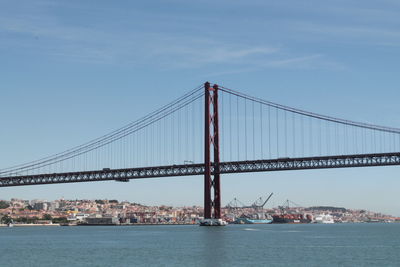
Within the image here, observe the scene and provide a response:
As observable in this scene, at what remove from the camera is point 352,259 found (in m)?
41.2

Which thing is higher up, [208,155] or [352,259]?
[208,155]

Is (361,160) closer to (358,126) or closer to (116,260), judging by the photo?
(358,126)

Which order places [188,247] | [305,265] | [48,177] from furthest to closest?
[48,177] → [188,247] → [305,265]

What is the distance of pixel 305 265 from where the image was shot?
3753 cm

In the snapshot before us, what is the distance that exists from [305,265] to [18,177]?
223 feet

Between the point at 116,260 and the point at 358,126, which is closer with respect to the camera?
the point at 116,260

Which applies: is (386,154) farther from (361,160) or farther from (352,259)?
(352,259)

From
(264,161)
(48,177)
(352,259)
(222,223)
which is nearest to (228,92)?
(264,161)

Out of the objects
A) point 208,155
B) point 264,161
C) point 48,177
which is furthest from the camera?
point 48,177

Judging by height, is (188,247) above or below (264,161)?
below

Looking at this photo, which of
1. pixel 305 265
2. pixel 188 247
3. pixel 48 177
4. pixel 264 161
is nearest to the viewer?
pixel 305 265

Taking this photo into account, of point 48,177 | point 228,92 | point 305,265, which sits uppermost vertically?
point 228,92

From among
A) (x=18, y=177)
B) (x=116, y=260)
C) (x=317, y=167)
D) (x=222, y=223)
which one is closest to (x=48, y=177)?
(x=18, y=177)

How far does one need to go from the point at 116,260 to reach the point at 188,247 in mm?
10613
